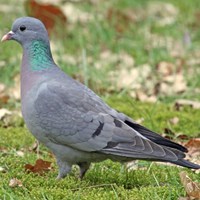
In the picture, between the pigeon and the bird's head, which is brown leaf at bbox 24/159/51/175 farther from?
the bird's head

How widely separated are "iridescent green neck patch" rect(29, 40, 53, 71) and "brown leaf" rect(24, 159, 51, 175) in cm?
65

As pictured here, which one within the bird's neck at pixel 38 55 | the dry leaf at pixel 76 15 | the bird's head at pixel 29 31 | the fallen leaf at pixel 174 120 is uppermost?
the bird's head at pixel 29 31

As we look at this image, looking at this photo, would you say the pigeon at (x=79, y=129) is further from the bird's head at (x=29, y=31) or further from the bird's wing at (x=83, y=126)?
the bird's head at (x=29, y=31)

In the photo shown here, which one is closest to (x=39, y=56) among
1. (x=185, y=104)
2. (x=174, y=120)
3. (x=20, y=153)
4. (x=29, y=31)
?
(x=29, y=31)

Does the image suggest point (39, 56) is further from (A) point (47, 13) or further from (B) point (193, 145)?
(A) point (47, 13)

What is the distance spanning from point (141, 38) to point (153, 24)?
91 centimetres

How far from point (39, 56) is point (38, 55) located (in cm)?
1

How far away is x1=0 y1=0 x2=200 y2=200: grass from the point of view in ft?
16.6

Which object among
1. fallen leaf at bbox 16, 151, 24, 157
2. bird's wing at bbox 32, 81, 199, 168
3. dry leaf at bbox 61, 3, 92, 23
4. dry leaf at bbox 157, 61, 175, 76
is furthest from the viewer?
dry leaf at bbox 61, 3, 92, 23

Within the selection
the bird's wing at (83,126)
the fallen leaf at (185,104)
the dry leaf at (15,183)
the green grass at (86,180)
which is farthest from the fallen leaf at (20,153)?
the fallen leaf at (185,104)

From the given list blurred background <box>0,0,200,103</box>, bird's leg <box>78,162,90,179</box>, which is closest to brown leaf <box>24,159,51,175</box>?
bird's leg <box>78,162,90,179</box>

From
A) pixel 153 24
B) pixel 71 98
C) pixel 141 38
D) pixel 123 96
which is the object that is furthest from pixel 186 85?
pixel 71 98

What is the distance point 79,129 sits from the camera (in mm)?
5258

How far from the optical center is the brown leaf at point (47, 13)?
9617 mm
